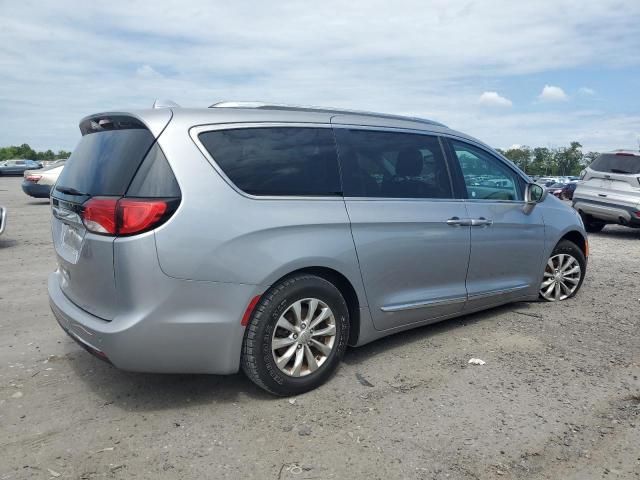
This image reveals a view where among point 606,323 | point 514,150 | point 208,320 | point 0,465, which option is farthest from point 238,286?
point 514,150

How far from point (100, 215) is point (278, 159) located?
112 centimetres

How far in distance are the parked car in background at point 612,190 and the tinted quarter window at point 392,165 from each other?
8288mm

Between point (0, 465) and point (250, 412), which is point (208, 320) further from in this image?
point (0, 465)

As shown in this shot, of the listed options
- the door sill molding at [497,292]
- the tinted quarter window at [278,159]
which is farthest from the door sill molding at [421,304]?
the tinted quarter window at [278,159]

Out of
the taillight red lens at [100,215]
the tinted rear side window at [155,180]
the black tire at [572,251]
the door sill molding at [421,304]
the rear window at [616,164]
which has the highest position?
the rear window at [616,164]

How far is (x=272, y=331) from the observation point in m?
3.38

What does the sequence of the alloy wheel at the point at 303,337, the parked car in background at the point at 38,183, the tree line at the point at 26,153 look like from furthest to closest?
the tree line at the point at 26,153 → the parked car in background at the point at 38,183 → the alloy wheel at the point at 303,337

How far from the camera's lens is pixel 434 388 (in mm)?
3695

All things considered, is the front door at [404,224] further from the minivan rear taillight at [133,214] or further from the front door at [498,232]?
the minivan rear taillight at [133,214]

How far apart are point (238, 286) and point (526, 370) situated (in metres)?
2.20

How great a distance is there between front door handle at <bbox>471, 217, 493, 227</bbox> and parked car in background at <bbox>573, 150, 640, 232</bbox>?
7839mm

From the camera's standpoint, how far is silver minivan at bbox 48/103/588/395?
3.06 meters

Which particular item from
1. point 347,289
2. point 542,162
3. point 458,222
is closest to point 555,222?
point 458,222

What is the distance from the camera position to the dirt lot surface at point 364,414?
9.16 feet
